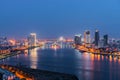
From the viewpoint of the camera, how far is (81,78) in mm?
11938

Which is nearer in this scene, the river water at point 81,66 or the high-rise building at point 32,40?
the river water at point 81,66

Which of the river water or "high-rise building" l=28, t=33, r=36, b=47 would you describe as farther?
"high-rise building" l=28, t=33, r=36, b=47

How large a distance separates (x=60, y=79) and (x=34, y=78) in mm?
810

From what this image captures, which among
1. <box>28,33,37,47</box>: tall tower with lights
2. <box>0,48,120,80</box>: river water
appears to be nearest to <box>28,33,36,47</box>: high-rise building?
<box>28,33,37,47</box>: tall tower with lights

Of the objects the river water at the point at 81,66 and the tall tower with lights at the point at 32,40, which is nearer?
the river water at the point at 81,66

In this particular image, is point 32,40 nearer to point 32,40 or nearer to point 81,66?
point 32,40

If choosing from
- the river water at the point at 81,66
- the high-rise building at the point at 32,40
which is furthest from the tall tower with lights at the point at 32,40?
the river water at the point at 81,66

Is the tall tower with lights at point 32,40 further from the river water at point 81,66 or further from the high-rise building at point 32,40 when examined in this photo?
the river water at point 81,66

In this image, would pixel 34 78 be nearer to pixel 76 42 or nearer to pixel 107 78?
pixel 107 78

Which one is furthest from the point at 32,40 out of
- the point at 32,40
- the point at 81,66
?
the point at 81,66

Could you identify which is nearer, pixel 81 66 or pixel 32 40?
pixel 81 66

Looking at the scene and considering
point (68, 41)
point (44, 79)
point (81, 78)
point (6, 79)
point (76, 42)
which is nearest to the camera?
point (6, 79)

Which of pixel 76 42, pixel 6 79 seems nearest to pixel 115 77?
pixel 6 79

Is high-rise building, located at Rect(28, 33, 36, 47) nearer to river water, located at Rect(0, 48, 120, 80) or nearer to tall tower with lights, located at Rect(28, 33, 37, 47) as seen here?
tall tower with lights, located at Rect(28, 33, 37, 47)
